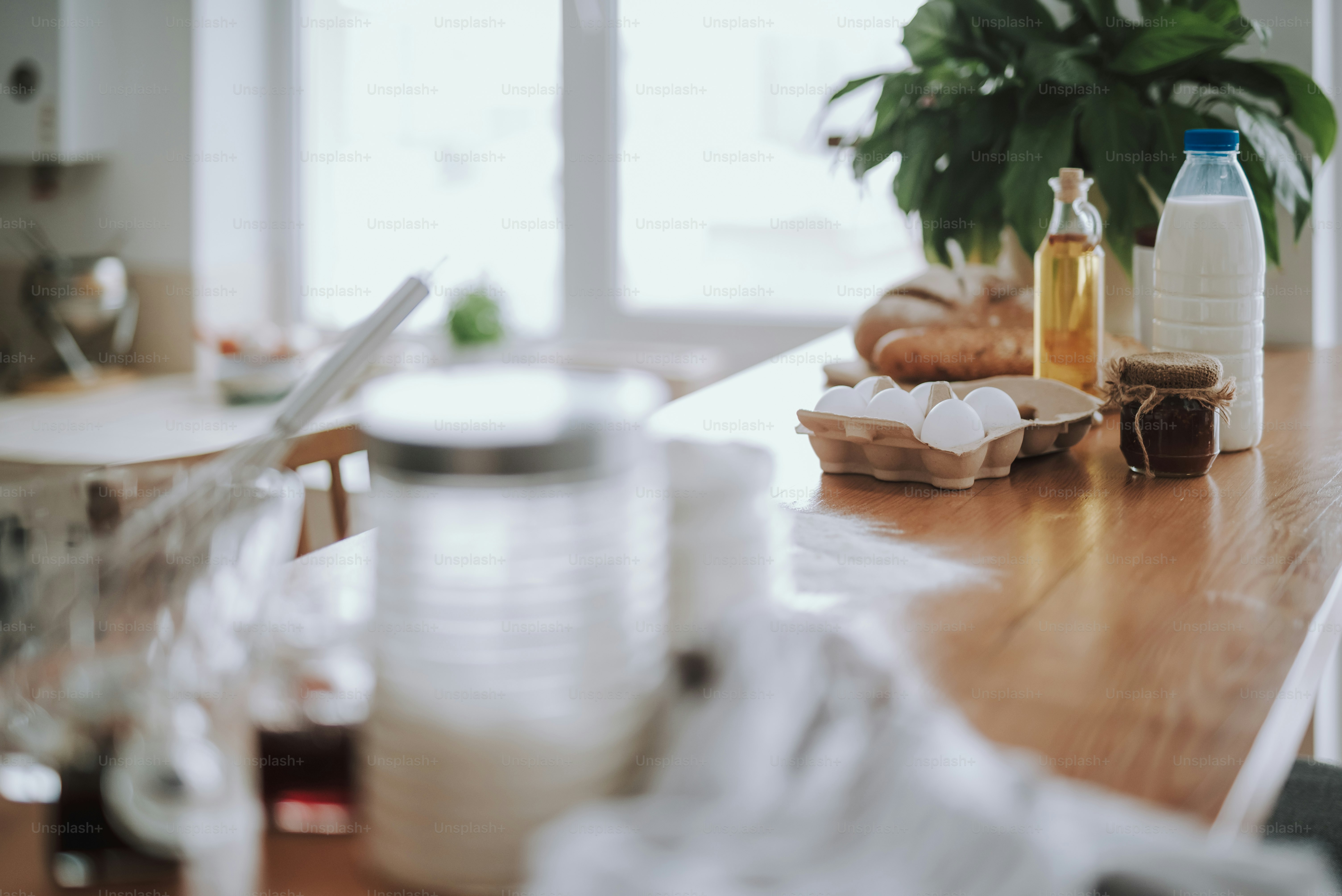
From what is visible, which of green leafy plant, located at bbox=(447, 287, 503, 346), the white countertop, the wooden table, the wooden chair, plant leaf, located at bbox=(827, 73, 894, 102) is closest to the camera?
the wooden table

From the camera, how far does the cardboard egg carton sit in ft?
3.03

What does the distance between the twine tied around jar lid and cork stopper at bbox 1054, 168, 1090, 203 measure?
0.25 m

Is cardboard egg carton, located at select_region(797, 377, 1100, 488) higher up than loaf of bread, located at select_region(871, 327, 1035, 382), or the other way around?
loaf of bread, located at select_region(871, 327, 1035, 382)

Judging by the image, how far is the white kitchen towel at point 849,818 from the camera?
0.35 meters

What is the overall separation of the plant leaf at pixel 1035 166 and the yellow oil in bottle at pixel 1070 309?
171mm

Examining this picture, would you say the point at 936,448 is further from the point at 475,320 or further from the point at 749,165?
the point at 475,320

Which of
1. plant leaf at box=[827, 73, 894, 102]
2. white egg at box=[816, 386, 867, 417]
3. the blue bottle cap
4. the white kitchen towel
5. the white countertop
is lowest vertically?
the white countertop

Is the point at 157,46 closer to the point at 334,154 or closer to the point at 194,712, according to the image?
the point at 334,154

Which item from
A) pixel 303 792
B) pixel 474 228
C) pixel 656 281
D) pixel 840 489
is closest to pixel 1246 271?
pixel 840 489

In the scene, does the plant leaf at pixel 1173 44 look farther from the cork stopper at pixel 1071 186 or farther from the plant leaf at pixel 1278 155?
the cork stopper at pixel 1071 186

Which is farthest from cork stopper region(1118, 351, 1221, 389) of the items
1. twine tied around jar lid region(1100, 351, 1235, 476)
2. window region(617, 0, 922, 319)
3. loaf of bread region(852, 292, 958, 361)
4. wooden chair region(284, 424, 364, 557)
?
window region(617, 0, 922, 319)

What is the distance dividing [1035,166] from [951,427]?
1.85 feet

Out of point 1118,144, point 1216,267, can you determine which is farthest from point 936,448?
point 1118,144

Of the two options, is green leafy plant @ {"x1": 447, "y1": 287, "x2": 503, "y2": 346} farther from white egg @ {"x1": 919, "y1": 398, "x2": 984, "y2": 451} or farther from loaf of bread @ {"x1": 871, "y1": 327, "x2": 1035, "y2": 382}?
white egg @ {"x1": 919, "y1": 398, "x2": 984, "y2": 451}
